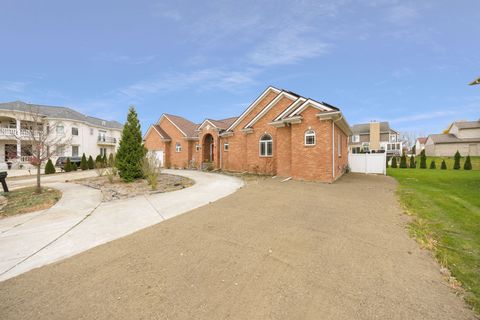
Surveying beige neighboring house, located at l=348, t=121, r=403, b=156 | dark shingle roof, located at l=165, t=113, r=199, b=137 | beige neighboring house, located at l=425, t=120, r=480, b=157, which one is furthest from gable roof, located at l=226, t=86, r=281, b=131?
beige neighboring house, located at l=425, t=120, r=480, b=157

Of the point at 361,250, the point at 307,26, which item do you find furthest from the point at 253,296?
the point at 307,26

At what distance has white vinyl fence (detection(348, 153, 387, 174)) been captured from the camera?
1897cm

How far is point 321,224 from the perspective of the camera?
224 inches

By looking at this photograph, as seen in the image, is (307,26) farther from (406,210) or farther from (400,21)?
(406,210)

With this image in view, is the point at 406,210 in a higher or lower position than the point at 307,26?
lower

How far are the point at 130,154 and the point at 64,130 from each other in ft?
91.2

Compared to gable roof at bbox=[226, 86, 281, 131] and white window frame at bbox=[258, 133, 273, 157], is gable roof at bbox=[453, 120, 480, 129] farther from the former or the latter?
white window frame at bbox=[258, 133, 273, 157]

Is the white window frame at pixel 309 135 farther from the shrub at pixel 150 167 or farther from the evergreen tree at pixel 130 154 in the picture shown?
the evergreen tree at pixel 130 154

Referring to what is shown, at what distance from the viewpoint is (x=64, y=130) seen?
3291cm

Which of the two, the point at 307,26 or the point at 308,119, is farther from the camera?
the point at 308,119

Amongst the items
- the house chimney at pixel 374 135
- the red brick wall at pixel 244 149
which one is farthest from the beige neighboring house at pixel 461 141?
the red brick wall at pixel 244 149

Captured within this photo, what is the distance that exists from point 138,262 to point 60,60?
67.2 ft

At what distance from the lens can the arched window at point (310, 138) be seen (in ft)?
45.1

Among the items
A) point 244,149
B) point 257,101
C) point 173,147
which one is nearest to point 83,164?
point 173,147
